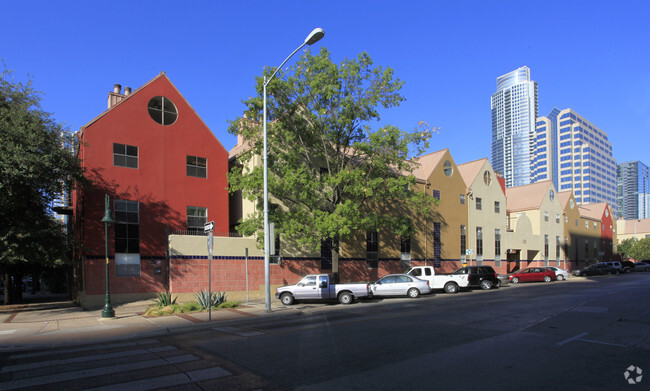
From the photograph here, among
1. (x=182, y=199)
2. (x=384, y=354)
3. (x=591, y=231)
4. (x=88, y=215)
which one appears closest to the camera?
(x=384, y=354)

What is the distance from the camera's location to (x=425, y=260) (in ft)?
113

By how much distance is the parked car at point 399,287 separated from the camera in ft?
72.1

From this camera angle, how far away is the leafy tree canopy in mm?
16500

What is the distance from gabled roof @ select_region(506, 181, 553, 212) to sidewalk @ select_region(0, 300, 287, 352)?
1695 inches

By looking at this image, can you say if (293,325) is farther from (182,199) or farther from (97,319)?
(182,199)

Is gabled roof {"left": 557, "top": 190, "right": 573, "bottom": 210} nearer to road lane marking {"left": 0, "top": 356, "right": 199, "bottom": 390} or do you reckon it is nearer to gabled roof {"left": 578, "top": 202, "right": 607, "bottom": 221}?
gabled roof {"left": 578, "top": 202, "right": 607, "bottom": 221}

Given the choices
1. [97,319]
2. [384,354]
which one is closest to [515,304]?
[384,354]

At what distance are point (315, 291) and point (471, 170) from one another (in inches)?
1097

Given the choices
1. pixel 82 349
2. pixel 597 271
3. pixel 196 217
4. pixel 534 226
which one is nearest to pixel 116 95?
pixel 196 217

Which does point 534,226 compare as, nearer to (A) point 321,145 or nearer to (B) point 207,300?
(A) point 321,145

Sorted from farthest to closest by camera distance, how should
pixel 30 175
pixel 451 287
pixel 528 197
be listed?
1. pixel 528 197
2. pixel 451 287
3. pixel 30 175

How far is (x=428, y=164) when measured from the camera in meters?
37.9

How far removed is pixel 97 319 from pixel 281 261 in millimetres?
10927

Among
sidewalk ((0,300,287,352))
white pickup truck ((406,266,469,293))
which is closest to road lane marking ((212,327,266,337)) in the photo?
sidewalk ((0,300,287,352))
